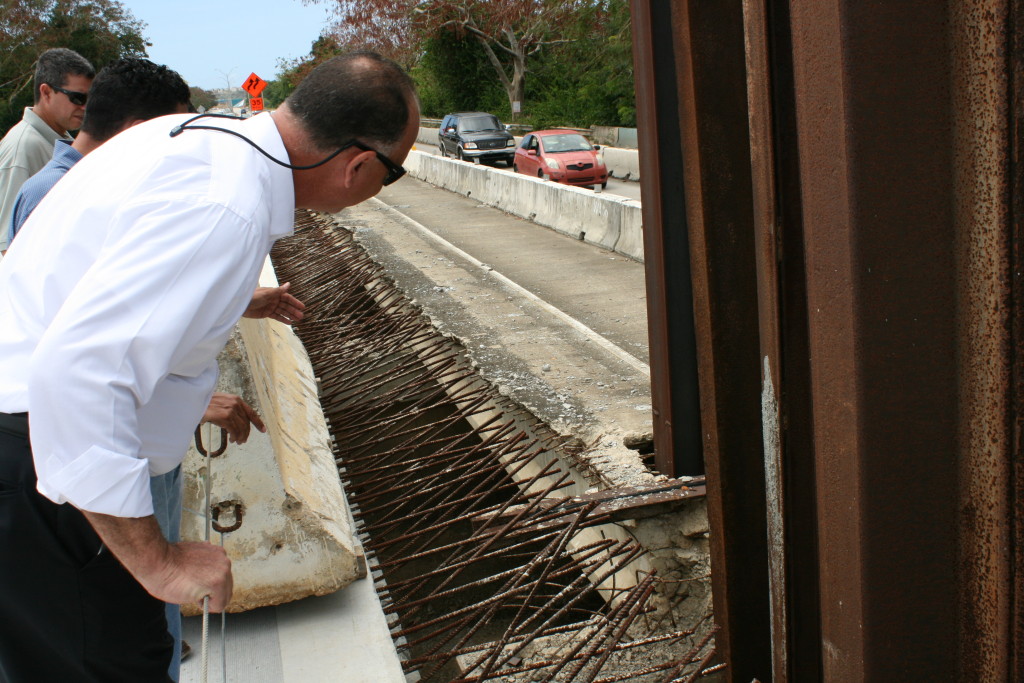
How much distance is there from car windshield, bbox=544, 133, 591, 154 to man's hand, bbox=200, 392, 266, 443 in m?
21.3

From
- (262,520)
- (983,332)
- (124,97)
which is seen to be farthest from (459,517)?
(983,332)

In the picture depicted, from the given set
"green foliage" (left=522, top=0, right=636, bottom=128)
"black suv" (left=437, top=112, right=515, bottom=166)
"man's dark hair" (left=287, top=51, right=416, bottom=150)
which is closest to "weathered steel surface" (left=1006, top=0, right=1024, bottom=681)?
"man's dark hair" (left=287, top=51, right=416, bottom=150)

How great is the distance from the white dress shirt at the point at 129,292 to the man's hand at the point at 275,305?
1.16 metres

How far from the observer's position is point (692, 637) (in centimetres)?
390

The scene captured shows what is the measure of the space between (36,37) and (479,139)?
17.1m

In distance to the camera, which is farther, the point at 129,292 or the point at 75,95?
the point at 75,95

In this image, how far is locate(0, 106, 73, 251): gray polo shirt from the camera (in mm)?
4461

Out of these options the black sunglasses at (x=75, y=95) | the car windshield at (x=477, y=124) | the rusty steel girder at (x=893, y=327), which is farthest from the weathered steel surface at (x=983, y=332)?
the car windshield at (x=477, y=124)

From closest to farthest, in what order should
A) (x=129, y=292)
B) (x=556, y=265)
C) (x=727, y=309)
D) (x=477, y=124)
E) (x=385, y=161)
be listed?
(x=129, y=292) → (x=385, y=161) → (x=727, y=309) → (x=556, y=265) → (x=477, y=124)

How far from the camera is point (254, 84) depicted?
32781 millimetres

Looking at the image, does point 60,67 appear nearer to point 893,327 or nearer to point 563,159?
point 893,327

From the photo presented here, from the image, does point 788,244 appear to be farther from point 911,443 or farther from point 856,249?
point 911,443

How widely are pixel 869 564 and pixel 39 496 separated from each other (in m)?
1.77

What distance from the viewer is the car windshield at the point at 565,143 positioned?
23.5 m
